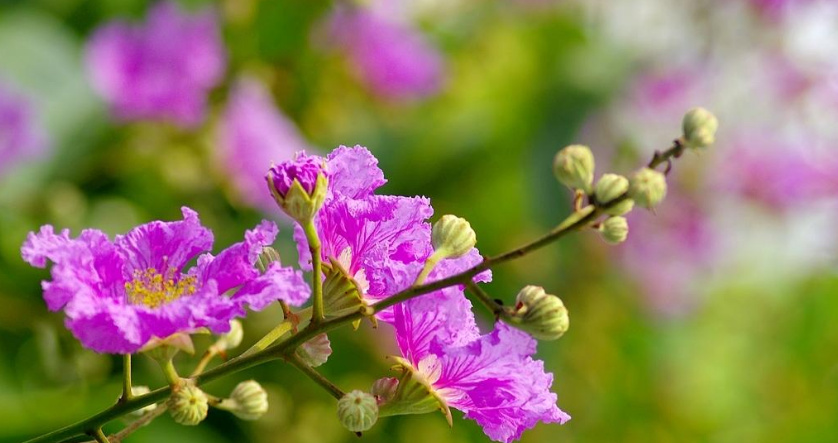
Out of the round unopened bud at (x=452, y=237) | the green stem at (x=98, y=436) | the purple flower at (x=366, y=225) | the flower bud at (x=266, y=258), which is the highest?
the purple flower at (x=366, y=225)

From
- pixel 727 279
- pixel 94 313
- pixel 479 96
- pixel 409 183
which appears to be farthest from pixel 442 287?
pixel 727 279

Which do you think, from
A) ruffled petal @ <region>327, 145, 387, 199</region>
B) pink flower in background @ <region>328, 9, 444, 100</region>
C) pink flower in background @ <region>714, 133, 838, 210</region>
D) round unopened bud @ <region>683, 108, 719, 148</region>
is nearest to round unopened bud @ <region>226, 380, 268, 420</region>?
ruffled petal @ <region>327, 145, 387, 199</region>

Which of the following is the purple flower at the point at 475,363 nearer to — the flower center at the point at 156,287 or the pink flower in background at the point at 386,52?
the flower center at the point at 156,287

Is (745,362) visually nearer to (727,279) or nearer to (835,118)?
(727,279)

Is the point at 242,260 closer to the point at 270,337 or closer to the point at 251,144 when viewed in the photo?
the point at 270,337

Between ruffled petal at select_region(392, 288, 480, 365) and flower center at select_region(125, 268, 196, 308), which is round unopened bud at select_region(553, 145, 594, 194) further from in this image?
flower center at select_region(125, 268, 196, 308)

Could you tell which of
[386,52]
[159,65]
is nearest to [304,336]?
[159,65]

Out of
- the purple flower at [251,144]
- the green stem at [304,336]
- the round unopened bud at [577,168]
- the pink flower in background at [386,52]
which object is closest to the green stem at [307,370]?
the green stem at [304,336]
